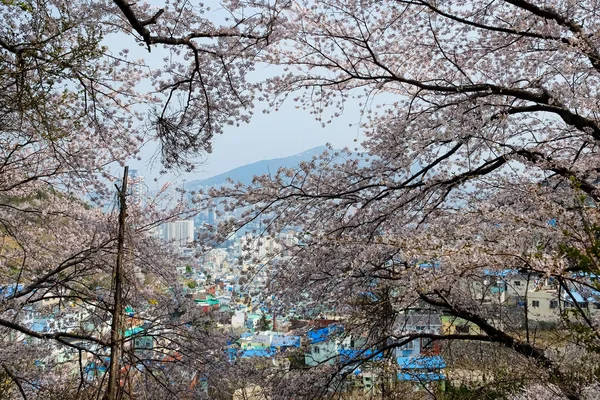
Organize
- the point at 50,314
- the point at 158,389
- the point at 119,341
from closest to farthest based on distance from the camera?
the point at 119,341
the point at 158,389
the point at 50,314

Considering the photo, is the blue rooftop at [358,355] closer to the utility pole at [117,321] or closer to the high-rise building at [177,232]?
the utility pole at [117,321]

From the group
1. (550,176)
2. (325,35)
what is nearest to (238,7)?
(325,35)

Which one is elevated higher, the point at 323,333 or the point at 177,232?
the point at 177,232

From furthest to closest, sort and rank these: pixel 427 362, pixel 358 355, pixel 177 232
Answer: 1. pixel 177 232
2. pixel 427 362
3. pixel 358 355

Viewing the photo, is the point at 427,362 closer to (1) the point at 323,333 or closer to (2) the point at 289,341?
(1) the point at 323,333

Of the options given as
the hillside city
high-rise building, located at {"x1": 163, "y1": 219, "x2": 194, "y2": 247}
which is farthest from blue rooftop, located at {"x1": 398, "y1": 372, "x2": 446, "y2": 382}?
high-rise building, located at {"x1": 163, "y1": 219, "x2": 194, "y2": 247}

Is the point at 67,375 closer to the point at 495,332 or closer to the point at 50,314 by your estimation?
the point at 50,314

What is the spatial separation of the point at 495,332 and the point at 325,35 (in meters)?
2.79

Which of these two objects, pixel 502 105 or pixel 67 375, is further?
pixel 67 375

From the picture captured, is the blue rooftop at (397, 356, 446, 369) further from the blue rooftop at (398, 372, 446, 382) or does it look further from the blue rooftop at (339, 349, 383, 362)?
the blue rooftop at (339, 349, 383, 362)

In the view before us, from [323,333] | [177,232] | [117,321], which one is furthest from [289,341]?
[117,321]

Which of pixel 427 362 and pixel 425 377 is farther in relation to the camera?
pixel 425 377

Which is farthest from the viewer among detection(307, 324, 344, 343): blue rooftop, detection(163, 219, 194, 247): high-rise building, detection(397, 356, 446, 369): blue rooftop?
detection(163, 219, 194, 247): high-rise building

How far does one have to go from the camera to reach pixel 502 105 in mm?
3512
